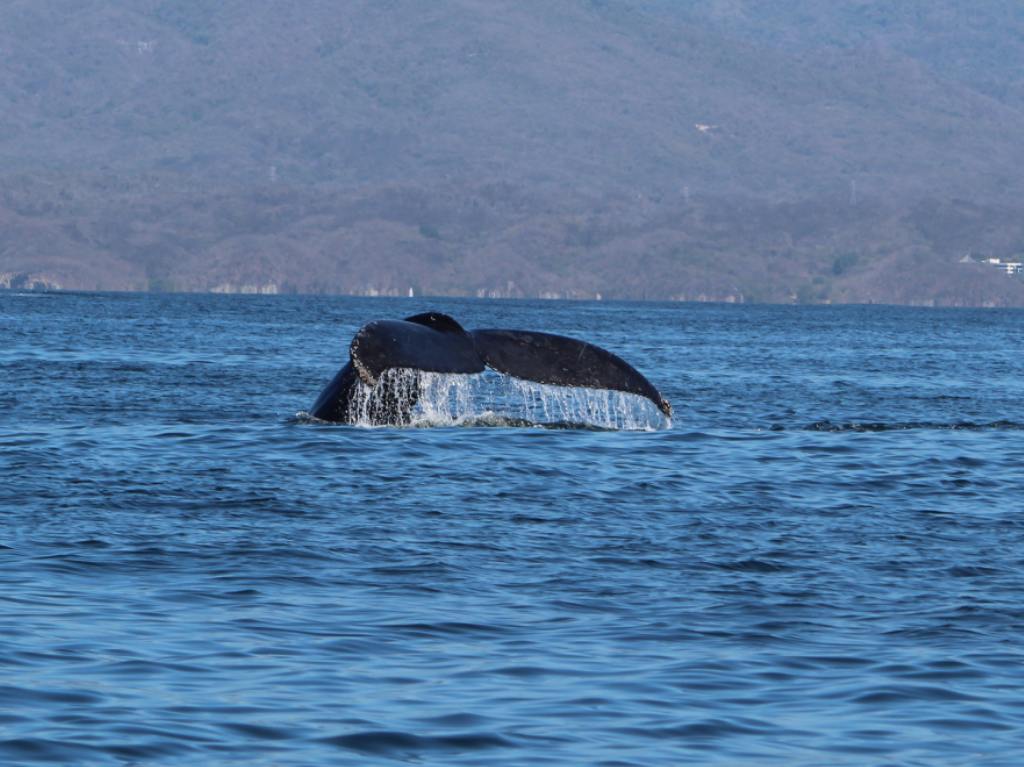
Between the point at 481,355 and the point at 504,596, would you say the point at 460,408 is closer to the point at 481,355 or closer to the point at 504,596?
the point at 481,355

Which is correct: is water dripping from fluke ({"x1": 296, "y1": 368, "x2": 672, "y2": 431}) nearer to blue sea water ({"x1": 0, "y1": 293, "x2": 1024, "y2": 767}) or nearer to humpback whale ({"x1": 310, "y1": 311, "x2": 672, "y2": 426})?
humpback whale ({"x1": 310, "y1": 311, "x2": 672, "y2": 426})

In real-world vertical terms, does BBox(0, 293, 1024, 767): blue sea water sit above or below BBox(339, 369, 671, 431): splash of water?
below

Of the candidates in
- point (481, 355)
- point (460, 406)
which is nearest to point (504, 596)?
point (481, 355)

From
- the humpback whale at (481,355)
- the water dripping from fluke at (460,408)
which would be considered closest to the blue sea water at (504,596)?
the water dripping from fluke at (460,408)

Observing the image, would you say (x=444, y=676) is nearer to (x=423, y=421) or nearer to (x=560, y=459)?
(x=560, y=459)

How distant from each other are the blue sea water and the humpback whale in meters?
1.00

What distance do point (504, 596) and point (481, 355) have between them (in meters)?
5.45

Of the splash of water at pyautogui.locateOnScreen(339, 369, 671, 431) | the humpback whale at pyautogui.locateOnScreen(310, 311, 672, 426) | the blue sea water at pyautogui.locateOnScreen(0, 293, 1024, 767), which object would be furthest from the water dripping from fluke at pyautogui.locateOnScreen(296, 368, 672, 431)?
the blue sea water at pyautogui.locateOnScreen(0, 293, 1024, 767)

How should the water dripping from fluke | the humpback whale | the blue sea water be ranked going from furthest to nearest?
the water dripping from fluke
the humpback whale
the blue sea water

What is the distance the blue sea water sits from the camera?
867 cm

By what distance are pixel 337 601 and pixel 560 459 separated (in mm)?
7681

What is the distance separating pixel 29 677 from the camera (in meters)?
9.35

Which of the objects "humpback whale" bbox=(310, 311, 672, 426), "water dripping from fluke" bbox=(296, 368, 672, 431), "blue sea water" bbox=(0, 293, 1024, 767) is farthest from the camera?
"water dripping from fluke" bbox=(296, 368, 672, 431)

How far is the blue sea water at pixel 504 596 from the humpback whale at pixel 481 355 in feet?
3.27
